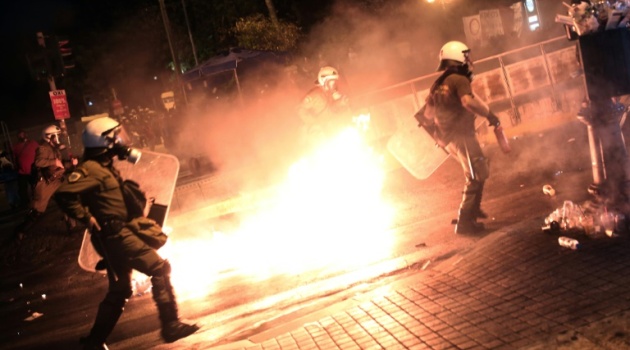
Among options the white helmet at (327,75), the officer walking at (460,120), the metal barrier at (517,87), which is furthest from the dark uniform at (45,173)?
the officer walking at (460,120)

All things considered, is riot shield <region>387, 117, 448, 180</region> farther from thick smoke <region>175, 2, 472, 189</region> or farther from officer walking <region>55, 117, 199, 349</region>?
officer walking <region>55, 117, 199, 349</region>

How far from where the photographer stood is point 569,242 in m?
5.05

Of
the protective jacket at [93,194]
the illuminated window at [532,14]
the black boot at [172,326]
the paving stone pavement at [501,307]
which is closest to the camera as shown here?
the paving stone pavement at [501,307]

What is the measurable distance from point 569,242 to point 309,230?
3808mm

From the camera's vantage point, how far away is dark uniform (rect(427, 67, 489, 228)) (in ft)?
20.6

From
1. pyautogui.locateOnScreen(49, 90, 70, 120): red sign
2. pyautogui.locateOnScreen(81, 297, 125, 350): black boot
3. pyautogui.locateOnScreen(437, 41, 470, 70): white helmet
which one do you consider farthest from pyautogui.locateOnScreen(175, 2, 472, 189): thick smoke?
pyautogui.locateOnScreen(81, 297, 125, 350): black boot

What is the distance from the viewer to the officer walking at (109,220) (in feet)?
16.3

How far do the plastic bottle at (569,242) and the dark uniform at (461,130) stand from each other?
1335 millimetres

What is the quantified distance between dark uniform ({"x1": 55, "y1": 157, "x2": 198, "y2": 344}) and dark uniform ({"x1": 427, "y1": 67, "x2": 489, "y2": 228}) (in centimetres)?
319

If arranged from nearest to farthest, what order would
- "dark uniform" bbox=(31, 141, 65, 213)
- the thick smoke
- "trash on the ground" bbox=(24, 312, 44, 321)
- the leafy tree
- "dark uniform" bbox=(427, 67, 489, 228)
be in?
"dark uniform" bbox=(427, 67, 489, 228) → "trash on the ground" bbox=(24, 312, 44, 321) → "dark uniform" bbox=(31, 141, 65, 213) → the thick smoke → the leafy tree

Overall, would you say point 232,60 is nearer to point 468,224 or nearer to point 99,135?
point 468,224

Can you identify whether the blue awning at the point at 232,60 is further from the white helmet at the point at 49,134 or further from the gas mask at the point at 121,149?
the gas mask at the point at 121,149

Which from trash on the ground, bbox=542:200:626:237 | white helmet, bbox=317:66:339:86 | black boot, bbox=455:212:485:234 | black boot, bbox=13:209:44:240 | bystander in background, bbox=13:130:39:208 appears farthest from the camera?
bystander in background, bbox=13:130:39:208

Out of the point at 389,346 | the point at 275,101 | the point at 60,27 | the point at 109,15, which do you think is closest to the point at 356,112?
the point at 389,346
